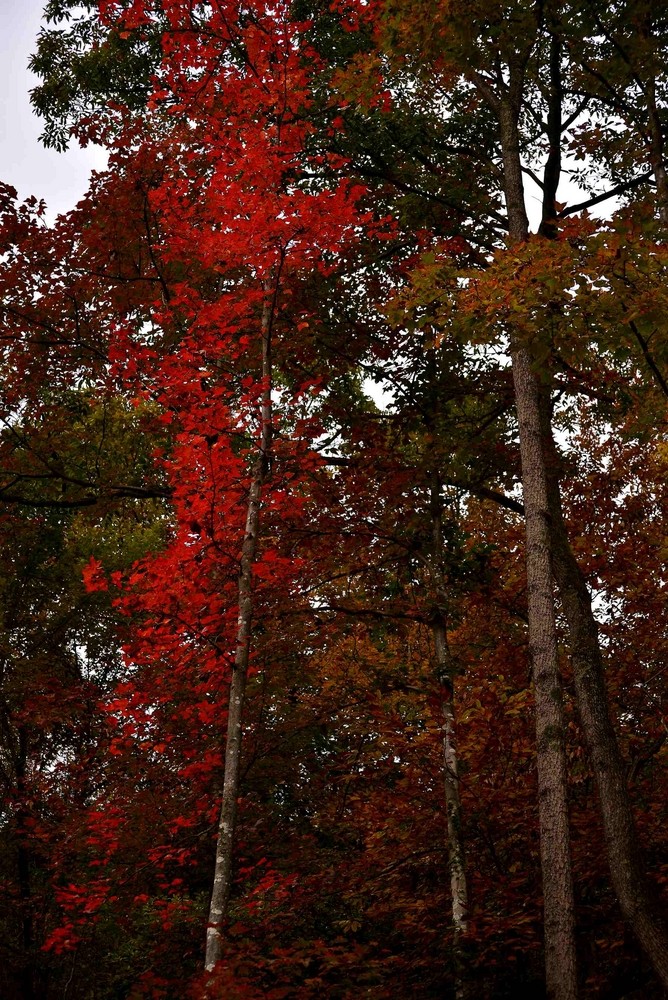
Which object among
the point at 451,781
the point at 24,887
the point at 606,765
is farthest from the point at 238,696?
the point at 24,887

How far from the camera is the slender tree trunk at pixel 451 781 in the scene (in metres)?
7.68

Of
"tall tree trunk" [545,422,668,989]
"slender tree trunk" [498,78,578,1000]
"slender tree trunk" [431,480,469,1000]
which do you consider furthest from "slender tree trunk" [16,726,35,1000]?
"slender tree trunk" [498,78,578,1000]

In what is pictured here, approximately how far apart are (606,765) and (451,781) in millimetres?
1485

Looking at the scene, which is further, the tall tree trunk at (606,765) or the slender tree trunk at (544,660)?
the tall tree trunk at (606,765)

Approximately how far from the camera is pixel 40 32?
10.9 meters

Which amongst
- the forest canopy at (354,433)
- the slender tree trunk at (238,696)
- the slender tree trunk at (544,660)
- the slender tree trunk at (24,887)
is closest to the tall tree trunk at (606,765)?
the forest canopy at (354,433)

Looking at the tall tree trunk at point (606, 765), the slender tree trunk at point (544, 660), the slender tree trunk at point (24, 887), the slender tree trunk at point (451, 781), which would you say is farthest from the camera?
the slender tree trunk at point (24, 887)

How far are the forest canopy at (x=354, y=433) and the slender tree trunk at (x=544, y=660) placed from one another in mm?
24

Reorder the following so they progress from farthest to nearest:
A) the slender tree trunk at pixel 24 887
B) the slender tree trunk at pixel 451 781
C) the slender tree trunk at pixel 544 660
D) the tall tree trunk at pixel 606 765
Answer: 1. the slender tree trunk at pixel 24 887
2. the slender tree trunk at pixel 451 781
3. the tall tree trunk at pixel 606 765
4. the slender tree trunk at pixel 544 660

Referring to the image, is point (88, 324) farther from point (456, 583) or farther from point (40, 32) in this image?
point (456, 583)

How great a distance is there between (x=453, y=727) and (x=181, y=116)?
7.86 m

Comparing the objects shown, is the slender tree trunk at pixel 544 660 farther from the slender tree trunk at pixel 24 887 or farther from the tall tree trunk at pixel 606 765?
the slender tree trunk at pixel 24 887

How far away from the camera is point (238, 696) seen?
7238mm

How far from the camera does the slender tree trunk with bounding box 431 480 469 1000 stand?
25.2ft
